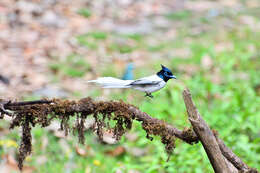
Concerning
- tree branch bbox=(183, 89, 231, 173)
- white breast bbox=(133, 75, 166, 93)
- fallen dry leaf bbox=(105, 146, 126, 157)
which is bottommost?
fallen dry leaf bbox=(105, 146, 126, 157)

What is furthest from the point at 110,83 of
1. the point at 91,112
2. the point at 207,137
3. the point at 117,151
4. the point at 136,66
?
the point at 136,66

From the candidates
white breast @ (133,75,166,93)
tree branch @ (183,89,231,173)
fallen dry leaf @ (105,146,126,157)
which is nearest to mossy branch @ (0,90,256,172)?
tree branch @ (183,89,231,173)

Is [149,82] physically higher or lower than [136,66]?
higher

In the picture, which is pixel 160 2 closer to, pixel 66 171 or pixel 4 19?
pixel 4 19

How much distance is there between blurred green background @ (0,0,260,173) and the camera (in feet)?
13.1

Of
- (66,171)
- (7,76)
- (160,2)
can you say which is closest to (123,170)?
(66,171)

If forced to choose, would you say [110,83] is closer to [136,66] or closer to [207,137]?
[207,137]

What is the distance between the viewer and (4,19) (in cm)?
771

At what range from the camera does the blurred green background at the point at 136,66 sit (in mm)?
4000

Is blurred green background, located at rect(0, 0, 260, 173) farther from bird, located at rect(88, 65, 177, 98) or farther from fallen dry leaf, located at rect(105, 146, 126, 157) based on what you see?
bird, located at rect(88, 65, 177, 98)

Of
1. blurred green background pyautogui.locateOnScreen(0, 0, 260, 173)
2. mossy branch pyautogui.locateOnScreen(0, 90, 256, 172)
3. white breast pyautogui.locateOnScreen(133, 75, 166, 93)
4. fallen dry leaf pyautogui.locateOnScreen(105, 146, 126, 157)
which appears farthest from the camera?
fallen dry leaf pyautogui.locateOnScreen(105, 146, 126, 157)

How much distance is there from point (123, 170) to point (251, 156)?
53.8 inches

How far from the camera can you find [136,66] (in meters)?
6.62

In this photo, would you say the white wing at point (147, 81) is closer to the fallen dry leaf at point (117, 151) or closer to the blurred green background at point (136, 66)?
the blurred green background at point (136, 66)
